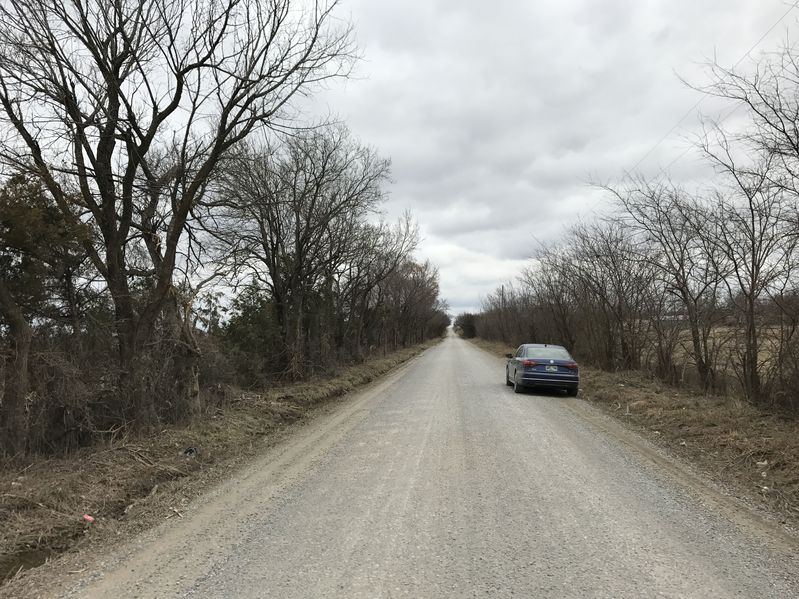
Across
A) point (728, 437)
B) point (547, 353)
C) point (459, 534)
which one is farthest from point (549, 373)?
point (459, 534)

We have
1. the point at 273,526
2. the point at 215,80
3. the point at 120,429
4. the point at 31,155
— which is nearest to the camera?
the point at 273,526

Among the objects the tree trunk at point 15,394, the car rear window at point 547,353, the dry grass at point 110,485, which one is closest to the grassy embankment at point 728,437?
the car rear window at point 547,353

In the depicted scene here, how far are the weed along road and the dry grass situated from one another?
573 millimetres

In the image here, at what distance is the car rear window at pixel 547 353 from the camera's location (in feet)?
52.1

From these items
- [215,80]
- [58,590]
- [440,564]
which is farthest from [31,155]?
[440,564]

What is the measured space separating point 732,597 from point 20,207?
10.0m

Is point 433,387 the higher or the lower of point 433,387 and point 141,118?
the lower

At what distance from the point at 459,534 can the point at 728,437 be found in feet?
19.7

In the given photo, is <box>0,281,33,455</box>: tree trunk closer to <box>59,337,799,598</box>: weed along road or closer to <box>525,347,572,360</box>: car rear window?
<box>59,337,799,598</box>: weed along road

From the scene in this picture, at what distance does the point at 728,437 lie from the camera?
8.12 meters

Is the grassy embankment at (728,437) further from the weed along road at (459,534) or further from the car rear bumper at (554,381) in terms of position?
the car rear bumper at (554,381)

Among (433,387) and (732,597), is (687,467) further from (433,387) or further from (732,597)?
(433,387)

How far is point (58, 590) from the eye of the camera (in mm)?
3707

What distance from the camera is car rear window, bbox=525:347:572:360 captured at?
15.9m
